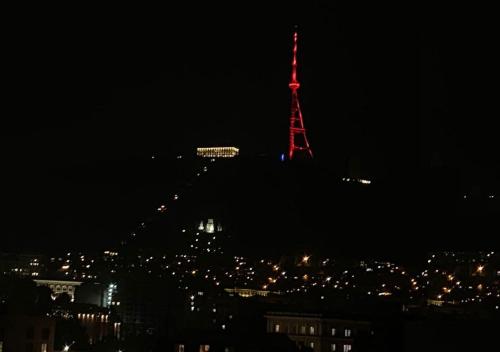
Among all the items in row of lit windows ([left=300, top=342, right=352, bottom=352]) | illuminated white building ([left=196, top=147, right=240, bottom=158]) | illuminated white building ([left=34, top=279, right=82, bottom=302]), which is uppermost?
illuminated white building ([left=196, top=147, right=240, bottom=158])

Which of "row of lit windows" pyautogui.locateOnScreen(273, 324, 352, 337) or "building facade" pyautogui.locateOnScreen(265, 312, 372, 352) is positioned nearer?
"building facade" pyautogui.locateOnScreen(265, 312, 372, 352)

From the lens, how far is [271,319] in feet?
74.3

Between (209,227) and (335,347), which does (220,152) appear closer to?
(209,227)

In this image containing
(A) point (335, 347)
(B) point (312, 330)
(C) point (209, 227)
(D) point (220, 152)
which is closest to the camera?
(A) point (335, 347)

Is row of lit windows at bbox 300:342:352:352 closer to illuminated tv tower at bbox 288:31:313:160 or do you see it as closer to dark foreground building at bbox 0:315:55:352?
dark foreground building at bbox 0:315:55:352

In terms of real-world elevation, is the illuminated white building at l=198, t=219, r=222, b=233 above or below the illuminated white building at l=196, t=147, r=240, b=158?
below

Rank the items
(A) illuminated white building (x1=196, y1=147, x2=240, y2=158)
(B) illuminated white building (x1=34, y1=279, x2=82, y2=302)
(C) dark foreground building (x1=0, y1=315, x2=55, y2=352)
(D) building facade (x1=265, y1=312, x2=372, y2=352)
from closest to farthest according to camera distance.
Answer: (C) dark foreground building (x1=0, y1=315, x2=55, y2=352)
(D) building facade (x1=265, y1=312, x2=372, y2=352)
(B) illuminated white building (x1=34, y1=279, x2=82, y2=302)
(A) illuminated white building (x1=196, y1=147, x2=240, y2=158)

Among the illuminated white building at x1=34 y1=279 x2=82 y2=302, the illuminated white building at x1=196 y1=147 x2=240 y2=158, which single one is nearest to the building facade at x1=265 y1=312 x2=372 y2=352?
the illuminated white building at x1=34 y1=279 x2=82 y2=302

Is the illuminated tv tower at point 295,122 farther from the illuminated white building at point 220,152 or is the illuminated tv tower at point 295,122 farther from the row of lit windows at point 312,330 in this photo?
the row of lit windows at point 312,330

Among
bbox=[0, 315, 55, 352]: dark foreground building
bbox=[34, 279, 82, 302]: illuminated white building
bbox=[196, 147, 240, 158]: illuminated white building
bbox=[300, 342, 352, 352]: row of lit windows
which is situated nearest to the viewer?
bbox=[0, 315, 55, 352]: dark foreground building

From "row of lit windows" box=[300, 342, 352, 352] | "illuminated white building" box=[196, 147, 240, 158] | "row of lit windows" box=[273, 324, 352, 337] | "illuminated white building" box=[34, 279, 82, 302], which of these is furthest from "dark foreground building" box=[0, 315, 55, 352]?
"illuminated white building" box=[196, 147, 240, 158]

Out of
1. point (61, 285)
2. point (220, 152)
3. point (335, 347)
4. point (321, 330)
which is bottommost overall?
point (335, 347)

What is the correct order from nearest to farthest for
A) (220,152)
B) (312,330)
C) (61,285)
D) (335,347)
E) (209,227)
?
(335,347), (312,330), (61,285), (209,227), (220,152)

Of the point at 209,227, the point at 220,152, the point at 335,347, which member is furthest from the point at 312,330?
the point at 220,152
